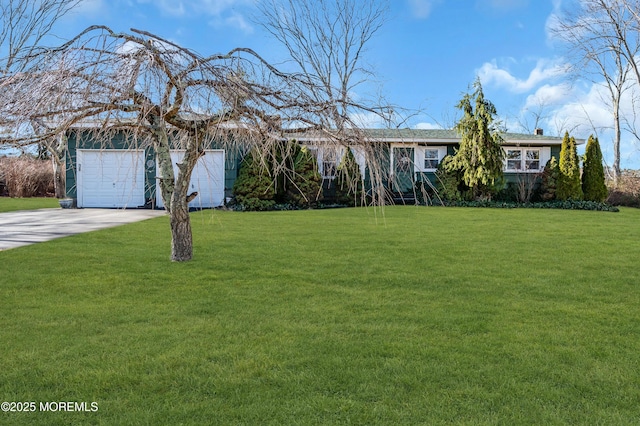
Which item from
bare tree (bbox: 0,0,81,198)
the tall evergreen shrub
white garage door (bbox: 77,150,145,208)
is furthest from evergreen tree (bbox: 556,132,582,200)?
bare tree (bbox: 0,0,81,198)

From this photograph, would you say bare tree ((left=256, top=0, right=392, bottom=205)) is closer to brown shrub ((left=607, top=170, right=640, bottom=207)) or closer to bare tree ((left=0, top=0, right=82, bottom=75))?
bare tree ((left=0, top=0, right=82, bottom=75))

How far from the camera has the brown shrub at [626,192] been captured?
21925mm

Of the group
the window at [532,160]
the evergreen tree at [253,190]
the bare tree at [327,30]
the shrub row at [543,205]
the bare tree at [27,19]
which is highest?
the bare tree at [327,30]

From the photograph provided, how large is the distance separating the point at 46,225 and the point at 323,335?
10.7 metres

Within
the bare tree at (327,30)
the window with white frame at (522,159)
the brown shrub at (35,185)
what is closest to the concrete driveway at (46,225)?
the brown shrub at (35,185)

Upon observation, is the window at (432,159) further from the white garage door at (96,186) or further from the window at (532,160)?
the white garage door at (96,186)

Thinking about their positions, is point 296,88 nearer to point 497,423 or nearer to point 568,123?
point 497,423

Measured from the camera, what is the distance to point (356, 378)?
3.16 metres

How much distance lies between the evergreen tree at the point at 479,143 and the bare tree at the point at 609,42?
1059cm

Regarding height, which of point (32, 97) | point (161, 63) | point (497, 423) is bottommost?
point (497, 423)

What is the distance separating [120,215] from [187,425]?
1356 cm

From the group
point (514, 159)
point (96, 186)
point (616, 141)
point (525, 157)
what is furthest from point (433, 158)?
point (96, 186)

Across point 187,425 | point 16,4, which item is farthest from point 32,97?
point 16,4

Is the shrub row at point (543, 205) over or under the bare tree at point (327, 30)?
under
